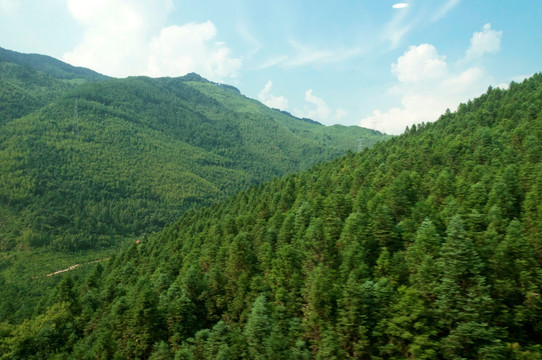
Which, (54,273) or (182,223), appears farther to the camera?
(54,273)

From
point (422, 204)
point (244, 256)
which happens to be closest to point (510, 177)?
point (422, 204)

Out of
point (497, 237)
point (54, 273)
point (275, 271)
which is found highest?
point (497, 237)

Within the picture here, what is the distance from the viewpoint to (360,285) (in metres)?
45.2

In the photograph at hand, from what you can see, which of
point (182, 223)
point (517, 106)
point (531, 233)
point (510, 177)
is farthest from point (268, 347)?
point (517, 106)

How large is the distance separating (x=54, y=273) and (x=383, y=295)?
189 meters

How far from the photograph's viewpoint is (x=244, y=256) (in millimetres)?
73750

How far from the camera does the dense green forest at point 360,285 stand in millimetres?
39469

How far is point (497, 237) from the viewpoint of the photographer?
4672 centimetres

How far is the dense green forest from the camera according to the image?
39469 millimetres

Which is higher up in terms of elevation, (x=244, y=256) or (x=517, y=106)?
(x=517, y=106)

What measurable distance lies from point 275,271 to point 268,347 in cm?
2257

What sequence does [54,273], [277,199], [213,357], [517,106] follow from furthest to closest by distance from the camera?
[54,273] < [517,106] < [277,199] < [213,357]

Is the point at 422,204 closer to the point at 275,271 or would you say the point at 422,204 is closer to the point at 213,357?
the point at 275,271

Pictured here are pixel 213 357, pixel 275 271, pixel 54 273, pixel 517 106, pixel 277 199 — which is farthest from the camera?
pixel 54 273
